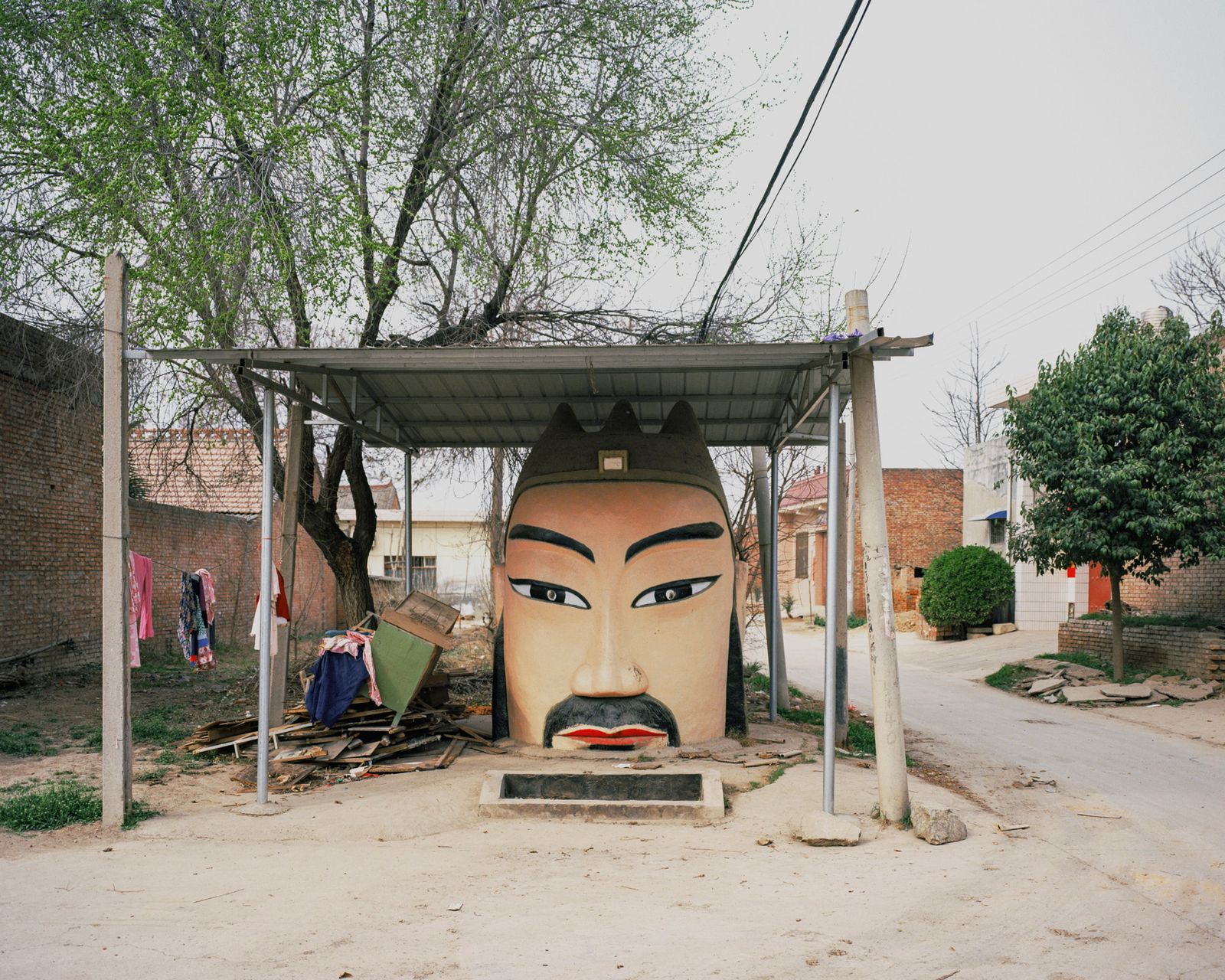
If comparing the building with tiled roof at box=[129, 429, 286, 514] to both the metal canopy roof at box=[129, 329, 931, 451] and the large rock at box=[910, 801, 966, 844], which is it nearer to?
the metal canopy roof at box=[129, 329, 931, 451]

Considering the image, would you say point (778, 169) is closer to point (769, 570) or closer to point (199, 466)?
point (769, 570)

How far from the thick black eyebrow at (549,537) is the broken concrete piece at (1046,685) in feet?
34.5

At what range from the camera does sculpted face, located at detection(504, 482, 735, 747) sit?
9297 millimetres

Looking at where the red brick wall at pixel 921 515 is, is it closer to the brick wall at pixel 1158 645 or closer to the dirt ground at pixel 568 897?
the brick wall at pixel 1158 645

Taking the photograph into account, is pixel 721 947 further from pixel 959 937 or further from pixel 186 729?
pixel 186 729

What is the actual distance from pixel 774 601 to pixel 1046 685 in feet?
24.3

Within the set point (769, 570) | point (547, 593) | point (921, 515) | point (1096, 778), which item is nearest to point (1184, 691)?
point (1096, 778)

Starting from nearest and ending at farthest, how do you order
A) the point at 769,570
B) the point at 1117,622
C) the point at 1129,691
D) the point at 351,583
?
the point at 769,570, the point at 351,583, the point at 1129,691, the point at 1117,622

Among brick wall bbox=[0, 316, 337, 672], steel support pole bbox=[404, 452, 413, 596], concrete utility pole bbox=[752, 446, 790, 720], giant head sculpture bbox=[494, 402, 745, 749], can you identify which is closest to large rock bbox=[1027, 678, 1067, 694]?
concrete utility pole bbox=[752, 446, 790, 720]

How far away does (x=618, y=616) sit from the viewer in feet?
31.0

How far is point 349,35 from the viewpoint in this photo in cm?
1193

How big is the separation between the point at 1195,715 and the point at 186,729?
41.5ft

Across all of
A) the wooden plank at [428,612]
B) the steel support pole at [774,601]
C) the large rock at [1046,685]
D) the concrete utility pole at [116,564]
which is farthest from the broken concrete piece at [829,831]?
the large rock at [1046,685]

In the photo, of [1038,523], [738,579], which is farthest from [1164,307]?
[738,579]
